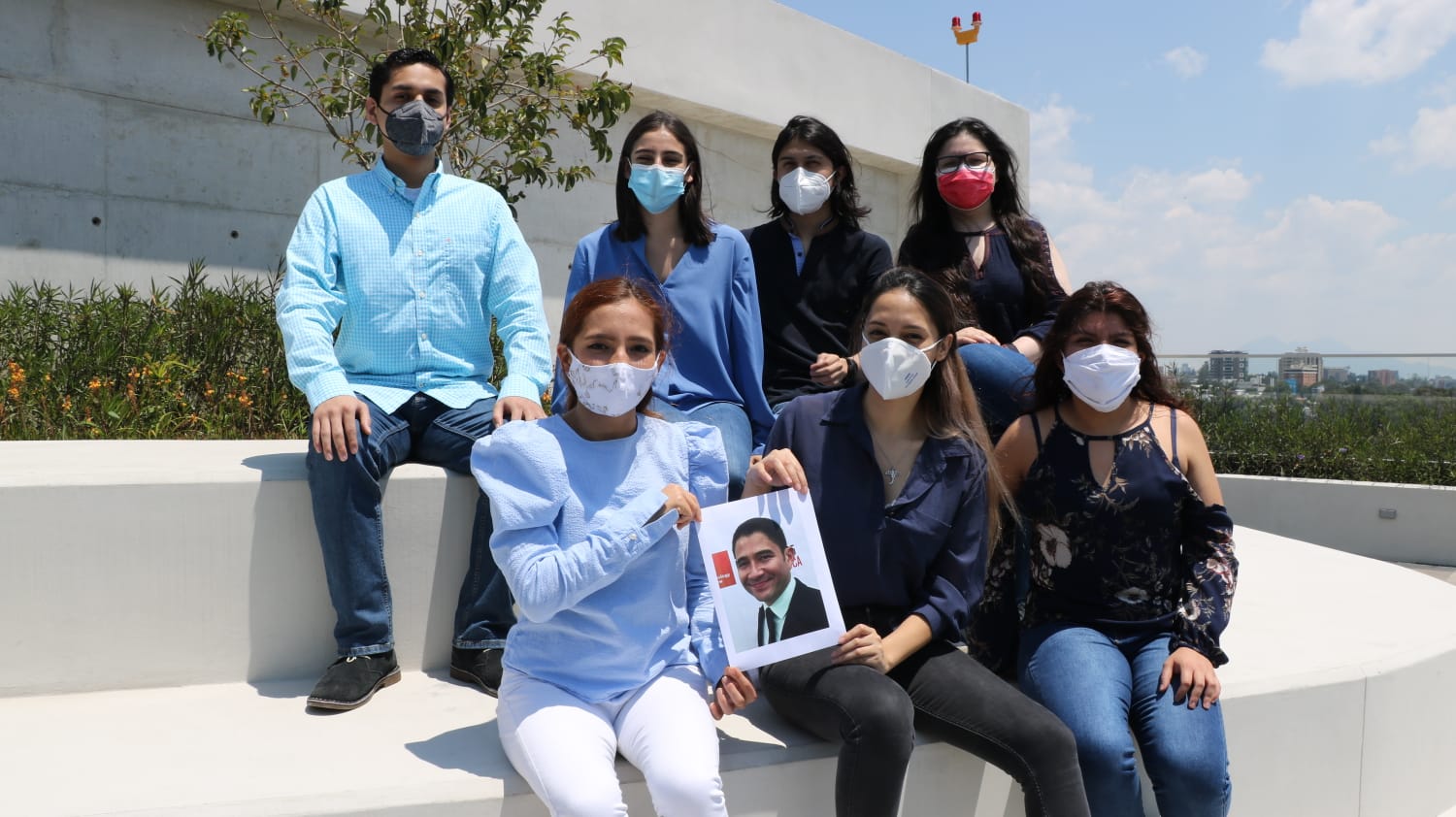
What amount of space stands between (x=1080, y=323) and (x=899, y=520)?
85cm

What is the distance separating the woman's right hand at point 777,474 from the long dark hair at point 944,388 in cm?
47

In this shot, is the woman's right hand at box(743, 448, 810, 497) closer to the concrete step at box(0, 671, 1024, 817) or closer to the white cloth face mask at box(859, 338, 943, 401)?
the white cloth face mask at box(859, 338, 943, 401)

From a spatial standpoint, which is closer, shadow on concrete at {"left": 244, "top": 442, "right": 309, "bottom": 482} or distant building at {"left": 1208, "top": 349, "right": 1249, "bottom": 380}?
shadow on concrete at {"left": 244, "top": 442, "right": 309, "bottom": 482}

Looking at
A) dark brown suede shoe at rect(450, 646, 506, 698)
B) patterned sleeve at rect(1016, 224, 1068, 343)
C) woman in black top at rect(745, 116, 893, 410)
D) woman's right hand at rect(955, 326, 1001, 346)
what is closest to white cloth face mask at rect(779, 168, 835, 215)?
woman in black top at rect(745, 116, 893, 410)

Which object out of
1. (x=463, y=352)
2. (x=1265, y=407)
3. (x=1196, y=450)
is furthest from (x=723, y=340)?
(x=1265, y=407)

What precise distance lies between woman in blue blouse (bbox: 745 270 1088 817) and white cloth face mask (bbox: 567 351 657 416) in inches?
15.3

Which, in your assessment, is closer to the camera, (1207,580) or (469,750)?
(469,750)

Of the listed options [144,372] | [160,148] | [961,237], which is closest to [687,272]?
[961,237]

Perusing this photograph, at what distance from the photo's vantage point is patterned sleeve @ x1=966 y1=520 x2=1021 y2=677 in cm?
322

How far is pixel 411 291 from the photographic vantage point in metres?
3.48

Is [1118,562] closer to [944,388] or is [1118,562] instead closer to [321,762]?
[944,388]

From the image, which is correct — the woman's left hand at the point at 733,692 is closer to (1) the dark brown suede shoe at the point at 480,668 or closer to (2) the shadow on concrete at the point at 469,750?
(2) the shadow on concrete at the point at 469,750

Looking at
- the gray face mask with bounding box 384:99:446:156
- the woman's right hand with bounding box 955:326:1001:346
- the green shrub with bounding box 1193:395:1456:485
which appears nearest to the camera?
the gray face mask with bounding box 384:99:446:156

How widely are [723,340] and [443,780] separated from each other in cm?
181
